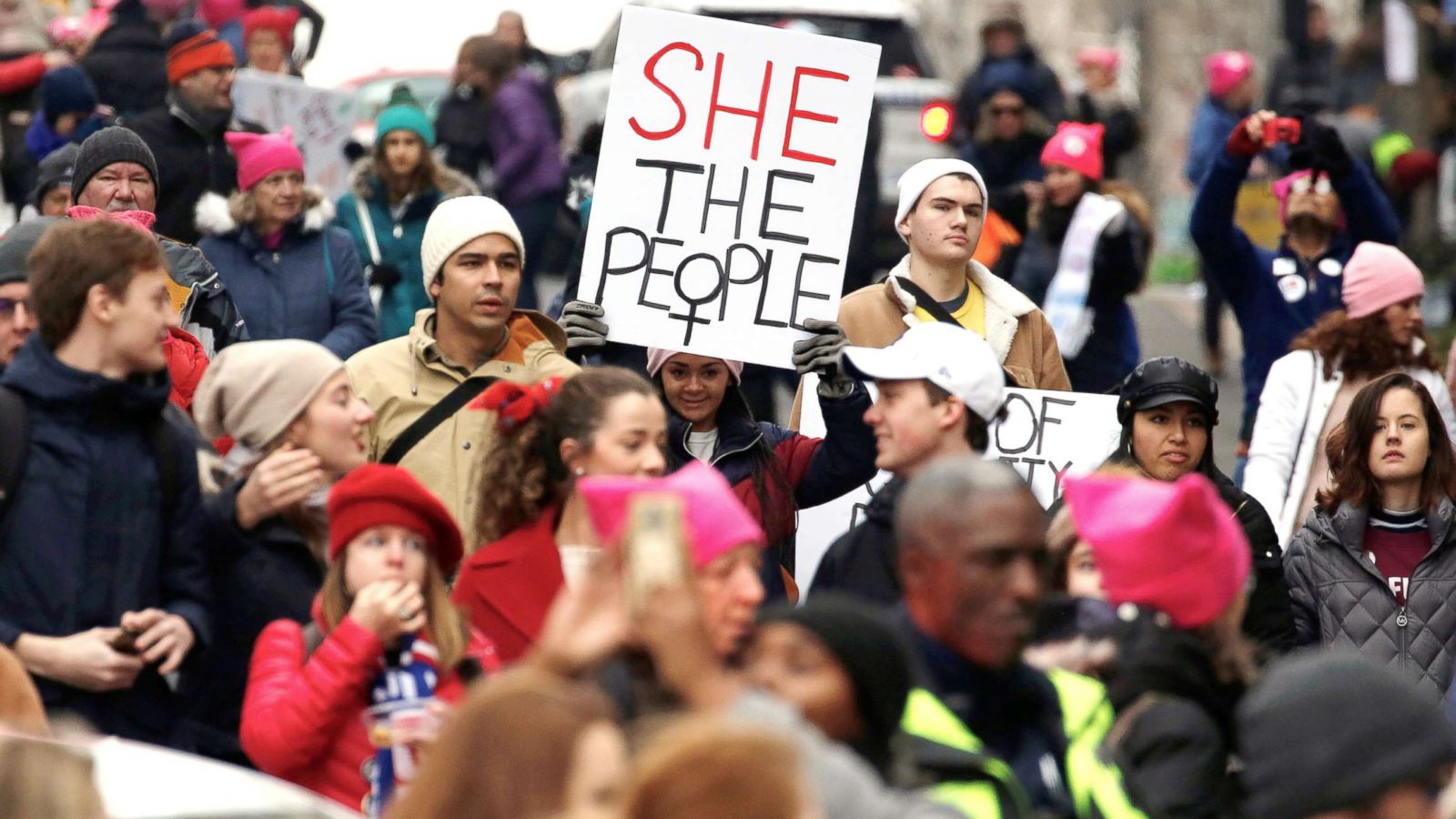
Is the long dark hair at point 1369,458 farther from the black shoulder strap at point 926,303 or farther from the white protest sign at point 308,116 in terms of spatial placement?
the white protest sign at point 308,116

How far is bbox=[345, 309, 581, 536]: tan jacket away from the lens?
7047mm

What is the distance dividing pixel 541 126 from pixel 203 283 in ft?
23.0

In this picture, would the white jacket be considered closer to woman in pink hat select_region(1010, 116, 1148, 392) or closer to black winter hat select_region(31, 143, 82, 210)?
woman in pink hat select_region(1010, 116, 1148, 392)

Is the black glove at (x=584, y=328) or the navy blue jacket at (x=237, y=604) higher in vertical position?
the black glove at (x=584, y=328)

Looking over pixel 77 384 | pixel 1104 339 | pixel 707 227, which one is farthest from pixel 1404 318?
pixel 77 384

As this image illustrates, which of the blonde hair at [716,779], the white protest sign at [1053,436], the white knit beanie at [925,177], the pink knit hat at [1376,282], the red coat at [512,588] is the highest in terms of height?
the white knit beanie at [925,177]

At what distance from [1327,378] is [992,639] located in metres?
4.89

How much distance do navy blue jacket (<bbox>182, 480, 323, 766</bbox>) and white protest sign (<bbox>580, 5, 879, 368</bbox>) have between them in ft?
7.27

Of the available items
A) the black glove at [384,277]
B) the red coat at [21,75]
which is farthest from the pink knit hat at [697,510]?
Answer: the red coat at [21,75]

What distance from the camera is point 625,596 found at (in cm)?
430

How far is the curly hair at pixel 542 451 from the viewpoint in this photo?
6211 mm

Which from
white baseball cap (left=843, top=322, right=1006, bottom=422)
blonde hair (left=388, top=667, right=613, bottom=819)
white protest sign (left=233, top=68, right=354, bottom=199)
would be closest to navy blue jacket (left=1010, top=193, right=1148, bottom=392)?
white protest sign (left=233, top=68, right=354, bottom=199)

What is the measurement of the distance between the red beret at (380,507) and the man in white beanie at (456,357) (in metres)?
1.26

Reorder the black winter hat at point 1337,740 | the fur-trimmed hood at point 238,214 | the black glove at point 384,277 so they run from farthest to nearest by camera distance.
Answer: the black glove at point 384,277, the fur-trimmed hood at point 238,214, the black winter hat at point 1337,740
